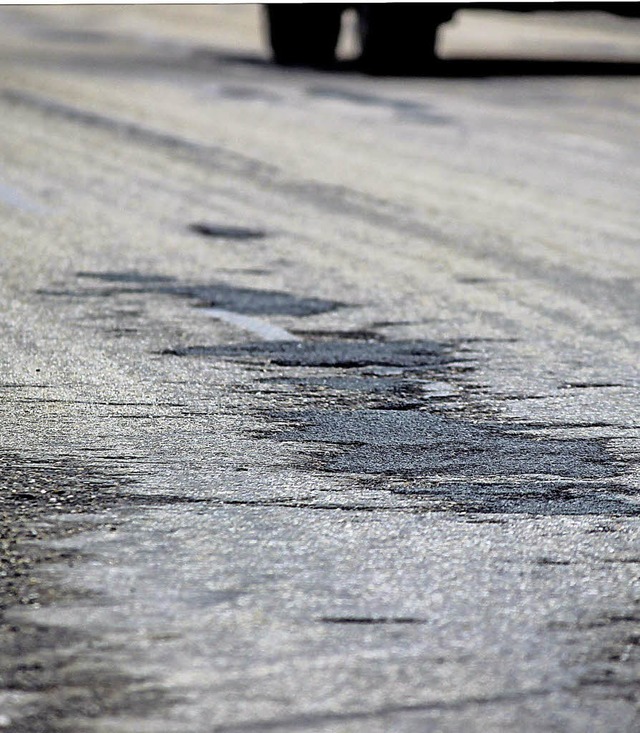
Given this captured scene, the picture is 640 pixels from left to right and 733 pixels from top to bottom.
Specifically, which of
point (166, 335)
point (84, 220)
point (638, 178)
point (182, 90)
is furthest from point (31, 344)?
point (182, 90)


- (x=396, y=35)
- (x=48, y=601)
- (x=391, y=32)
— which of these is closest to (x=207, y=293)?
(x=48, y=601)

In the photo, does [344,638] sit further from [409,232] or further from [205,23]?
[205,23]

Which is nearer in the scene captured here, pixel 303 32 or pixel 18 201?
pixel 18 201

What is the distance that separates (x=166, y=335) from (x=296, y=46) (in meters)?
14.0

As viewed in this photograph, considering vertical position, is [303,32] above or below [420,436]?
below

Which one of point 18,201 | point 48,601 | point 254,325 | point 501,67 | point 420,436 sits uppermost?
point 48,601

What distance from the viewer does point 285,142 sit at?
12.2 m

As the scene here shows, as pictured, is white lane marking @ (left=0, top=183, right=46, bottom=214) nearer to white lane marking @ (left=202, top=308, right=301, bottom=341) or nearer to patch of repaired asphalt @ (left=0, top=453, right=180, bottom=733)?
white lane marking @ (left=202, top=308, right=301, bottom=341)

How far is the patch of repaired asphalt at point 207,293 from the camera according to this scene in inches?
267

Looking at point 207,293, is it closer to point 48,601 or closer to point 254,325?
point 254,325

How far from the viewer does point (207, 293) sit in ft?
23.2

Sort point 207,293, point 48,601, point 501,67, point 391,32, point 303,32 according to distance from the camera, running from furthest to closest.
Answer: point 303,32
point 501,67
point 391,32
point 207,293
point 48,601

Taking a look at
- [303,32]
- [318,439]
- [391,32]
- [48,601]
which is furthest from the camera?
[303,32]

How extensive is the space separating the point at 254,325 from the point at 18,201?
348 centimetres
